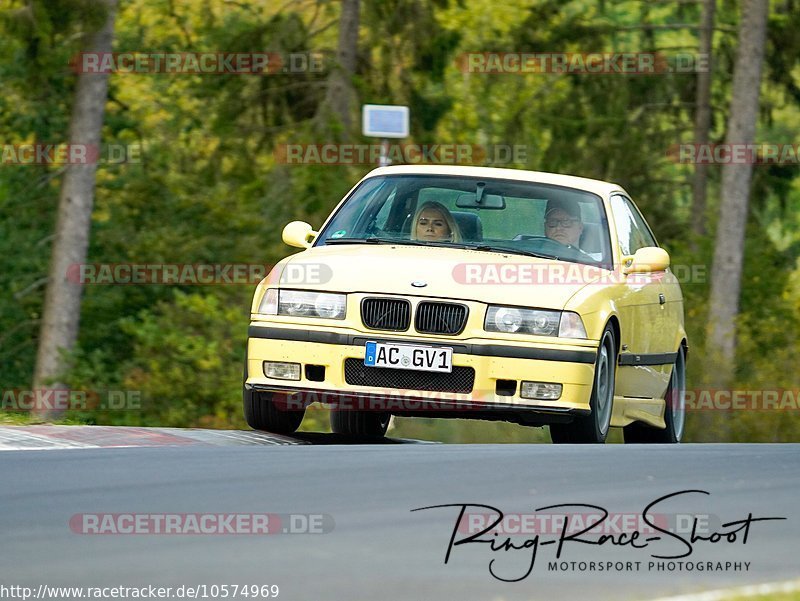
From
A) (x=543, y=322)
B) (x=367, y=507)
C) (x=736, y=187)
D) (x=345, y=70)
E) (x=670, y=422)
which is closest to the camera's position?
(x=367, y=507)

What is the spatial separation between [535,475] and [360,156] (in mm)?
22041

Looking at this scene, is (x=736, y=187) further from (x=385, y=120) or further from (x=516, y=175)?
(x=516, y=175)

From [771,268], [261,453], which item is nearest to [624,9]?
[771,268]

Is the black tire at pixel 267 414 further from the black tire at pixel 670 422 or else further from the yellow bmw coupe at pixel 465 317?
the black tire at pixel 670 422

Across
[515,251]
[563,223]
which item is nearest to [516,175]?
[563,223]

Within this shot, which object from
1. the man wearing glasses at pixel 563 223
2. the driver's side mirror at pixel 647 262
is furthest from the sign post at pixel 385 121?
the driver's side mirror at pixel 647 262

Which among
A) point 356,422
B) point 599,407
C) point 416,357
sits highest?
point 416,357

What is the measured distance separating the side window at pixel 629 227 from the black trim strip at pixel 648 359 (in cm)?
69

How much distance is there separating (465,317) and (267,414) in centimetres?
157

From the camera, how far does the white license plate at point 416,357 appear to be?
9680 millimetres

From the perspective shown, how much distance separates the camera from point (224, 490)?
7.22 m

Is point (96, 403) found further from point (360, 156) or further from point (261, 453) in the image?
point (261, 453)

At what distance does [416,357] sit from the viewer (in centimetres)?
969

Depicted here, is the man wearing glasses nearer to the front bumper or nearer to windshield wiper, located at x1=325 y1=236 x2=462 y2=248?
windshield wiper, located at x1=325 y1=236 x2=462 y2=248
